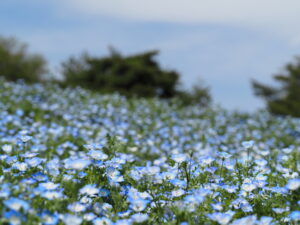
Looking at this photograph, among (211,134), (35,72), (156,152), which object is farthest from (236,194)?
(35,72)

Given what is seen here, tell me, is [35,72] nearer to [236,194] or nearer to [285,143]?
[285,143]

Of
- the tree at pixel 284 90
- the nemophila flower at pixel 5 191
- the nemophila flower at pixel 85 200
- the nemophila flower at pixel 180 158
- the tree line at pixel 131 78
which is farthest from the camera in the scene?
the tree at pixel 284 90

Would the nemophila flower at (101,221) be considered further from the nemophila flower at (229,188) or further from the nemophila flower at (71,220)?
the nemophila flower at (229,188)

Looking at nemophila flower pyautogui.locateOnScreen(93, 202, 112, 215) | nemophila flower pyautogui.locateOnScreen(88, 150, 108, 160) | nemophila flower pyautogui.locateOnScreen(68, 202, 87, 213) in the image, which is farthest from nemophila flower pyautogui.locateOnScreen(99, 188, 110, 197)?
nemophila flower pyautogui.locateOnScreen(68, 202, 87, 213)

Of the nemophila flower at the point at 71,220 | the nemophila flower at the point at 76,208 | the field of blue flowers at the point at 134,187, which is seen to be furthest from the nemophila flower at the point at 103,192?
the nemophila flower at the point at 71,220

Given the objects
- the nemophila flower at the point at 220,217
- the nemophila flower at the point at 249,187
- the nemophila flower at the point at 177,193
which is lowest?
the nemophila flower at the point at 177,193

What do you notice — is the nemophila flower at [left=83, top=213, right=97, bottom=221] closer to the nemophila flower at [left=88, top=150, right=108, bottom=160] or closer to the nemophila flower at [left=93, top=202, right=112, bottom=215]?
the nemophila flower at [left=93, top=202, right=112, bottom=215]
